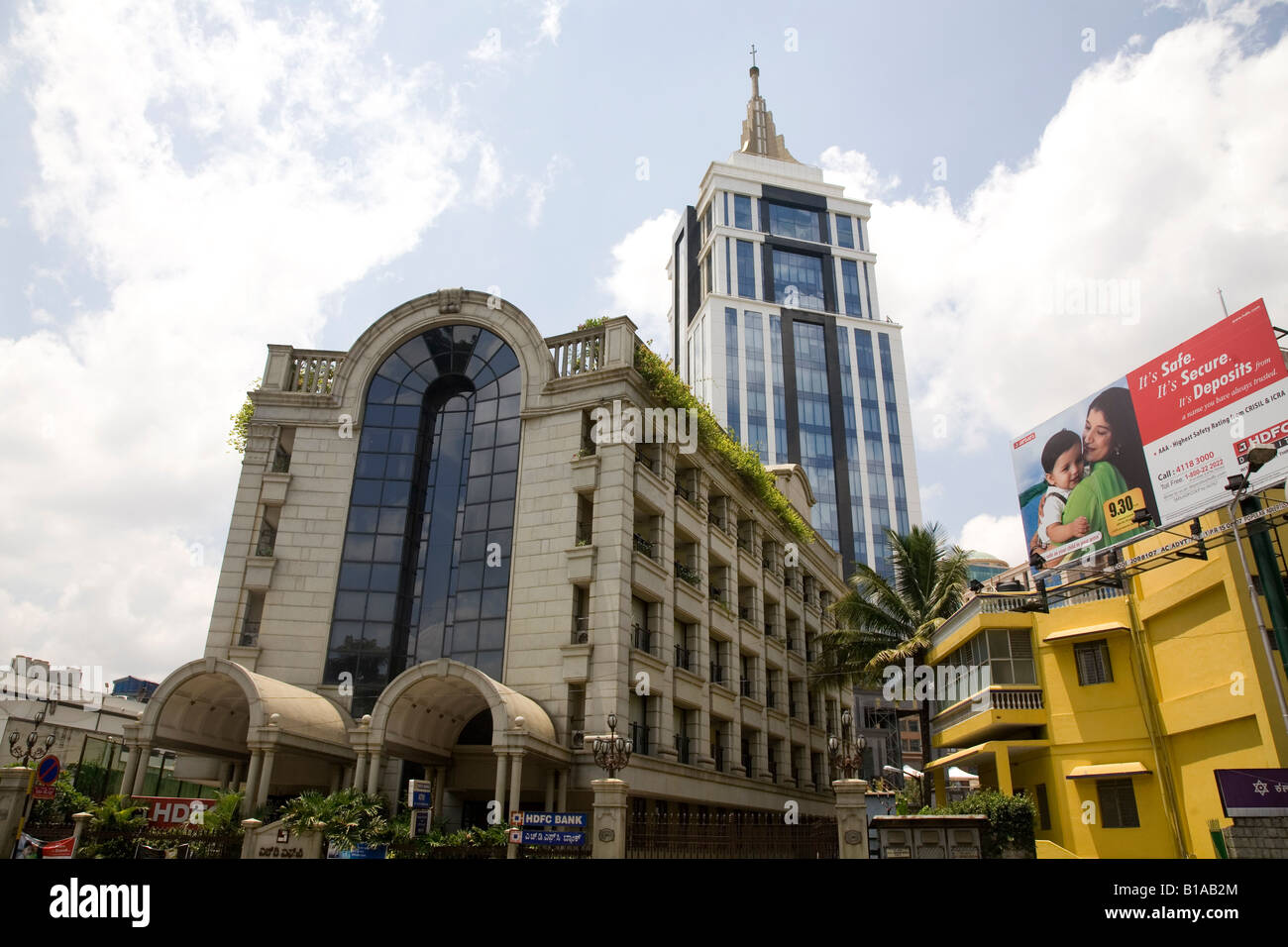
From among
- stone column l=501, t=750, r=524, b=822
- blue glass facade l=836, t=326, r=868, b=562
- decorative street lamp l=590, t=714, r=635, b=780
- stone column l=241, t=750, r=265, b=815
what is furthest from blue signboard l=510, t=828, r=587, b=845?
blue glass facade l=836, t=326, r=868, b=562

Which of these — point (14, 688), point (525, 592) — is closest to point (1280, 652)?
point (525, 592)

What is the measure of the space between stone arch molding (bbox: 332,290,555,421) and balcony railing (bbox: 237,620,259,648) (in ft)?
26.0

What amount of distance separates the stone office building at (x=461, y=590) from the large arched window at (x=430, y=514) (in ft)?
0.25

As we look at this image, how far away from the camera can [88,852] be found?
65.5 feet

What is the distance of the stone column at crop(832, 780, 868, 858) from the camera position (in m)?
18.1

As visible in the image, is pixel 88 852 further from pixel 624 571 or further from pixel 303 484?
pixel 624 571

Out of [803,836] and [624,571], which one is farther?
[624,571]

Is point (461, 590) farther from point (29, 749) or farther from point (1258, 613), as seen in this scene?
point (1258, 613)

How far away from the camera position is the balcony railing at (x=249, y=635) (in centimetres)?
2772

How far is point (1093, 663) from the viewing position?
91.7 feet

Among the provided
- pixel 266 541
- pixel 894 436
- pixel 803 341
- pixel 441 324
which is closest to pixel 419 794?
pixel 266 541

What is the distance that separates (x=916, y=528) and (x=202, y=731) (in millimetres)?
27373

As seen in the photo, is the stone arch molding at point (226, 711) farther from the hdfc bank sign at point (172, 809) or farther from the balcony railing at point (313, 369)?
the balcony railing at point (313, 369)

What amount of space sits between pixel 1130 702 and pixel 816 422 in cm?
8029
